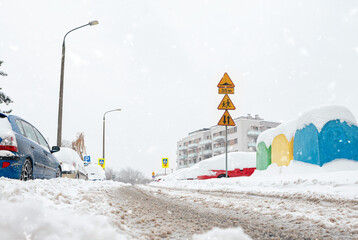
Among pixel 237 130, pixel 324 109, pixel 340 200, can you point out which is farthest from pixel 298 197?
pixel 237 130

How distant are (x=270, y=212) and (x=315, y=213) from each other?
511 millimetres

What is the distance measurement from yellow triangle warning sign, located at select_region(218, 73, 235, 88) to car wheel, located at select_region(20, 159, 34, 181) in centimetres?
806

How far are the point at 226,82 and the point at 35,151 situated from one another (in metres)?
8.01

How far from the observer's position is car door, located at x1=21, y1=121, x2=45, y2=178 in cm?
630

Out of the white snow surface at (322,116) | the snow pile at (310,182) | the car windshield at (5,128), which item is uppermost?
the white snow surface at (322,116)

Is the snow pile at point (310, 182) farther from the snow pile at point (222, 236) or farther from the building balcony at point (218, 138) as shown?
the building balcony at point (218, 138)

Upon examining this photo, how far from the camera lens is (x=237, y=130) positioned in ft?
237

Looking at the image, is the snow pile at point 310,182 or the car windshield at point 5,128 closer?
the car windshield at point 5,128

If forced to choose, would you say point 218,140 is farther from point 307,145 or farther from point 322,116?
point 322,116

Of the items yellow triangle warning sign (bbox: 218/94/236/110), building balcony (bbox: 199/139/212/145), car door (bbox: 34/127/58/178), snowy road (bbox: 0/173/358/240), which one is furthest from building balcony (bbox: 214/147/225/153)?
snowy road (bbox: 0/173/358/240)

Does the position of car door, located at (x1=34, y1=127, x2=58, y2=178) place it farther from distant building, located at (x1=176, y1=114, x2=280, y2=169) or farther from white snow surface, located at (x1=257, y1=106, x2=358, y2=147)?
distant building, located at (x1=176, y1=114, x2=280, y2=169)

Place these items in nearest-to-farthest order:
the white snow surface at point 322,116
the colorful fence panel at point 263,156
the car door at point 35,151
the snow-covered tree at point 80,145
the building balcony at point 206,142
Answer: the car door at point 35,151 < the white snow surface at point 322,116 < the colorful fence panel at point 263,156 < the snow-covered tree at point 80,145 < the building balcony at point 206,142

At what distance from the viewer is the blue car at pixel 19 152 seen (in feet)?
17.0

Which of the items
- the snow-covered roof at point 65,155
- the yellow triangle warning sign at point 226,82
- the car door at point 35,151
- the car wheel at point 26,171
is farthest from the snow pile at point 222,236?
the snow-covered roof at point 65,155
